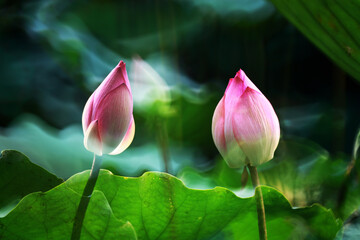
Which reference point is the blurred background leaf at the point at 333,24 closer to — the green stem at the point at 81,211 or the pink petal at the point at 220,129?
the pink petal at the point at 220,129

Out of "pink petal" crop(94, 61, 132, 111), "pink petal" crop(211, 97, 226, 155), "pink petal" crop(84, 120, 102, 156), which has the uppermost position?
"pink petal" crop(94, 61, 132, 111)

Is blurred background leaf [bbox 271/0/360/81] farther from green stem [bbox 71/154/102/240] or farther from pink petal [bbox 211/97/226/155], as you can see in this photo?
green stem [bbox 71/154/102/240]

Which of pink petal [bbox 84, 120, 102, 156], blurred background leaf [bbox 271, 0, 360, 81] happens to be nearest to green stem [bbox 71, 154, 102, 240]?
pink petal [bbox 84, 120, 102, 156]

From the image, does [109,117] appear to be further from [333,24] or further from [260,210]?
[333,24]

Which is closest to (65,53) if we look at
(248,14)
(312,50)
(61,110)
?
(61,110)

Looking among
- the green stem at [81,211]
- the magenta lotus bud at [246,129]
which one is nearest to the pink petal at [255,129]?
the magenta lotus bud at [246,129]

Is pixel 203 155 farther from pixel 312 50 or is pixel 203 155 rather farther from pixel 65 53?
pixel 312 50

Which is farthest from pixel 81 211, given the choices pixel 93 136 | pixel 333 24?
pixel 333 24
